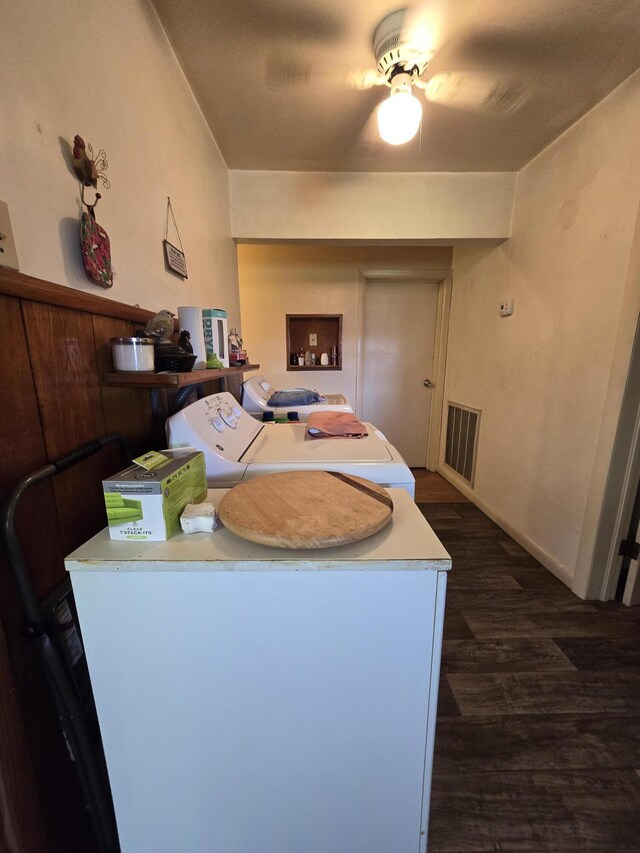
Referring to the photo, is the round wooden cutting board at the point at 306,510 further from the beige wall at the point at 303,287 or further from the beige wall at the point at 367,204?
the beige wall at the point at 303,287

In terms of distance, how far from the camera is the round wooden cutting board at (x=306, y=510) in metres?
0.60

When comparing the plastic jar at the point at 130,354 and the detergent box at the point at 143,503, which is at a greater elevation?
the plastic jar at the point at 130,354

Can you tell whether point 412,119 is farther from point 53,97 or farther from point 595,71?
point 53,97

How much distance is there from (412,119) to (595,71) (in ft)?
2.84

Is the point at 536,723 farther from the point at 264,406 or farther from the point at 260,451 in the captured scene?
the point at 264,406

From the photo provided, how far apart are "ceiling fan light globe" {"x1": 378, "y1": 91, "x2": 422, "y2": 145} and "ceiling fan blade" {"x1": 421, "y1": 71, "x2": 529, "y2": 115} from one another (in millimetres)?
283

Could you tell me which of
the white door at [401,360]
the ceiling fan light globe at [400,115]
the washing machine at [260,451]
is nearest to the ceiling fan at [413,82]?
the ceiling fan light globe at [400,115]

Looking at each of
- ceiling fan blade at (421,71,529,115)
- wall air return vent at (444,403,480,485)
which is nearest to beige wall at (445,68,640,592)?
wall air return vent at (444,403,480,485)

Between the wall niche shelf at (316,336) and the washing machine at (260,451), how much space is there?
2060 mm

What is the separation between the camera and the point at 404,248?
3.11 meters

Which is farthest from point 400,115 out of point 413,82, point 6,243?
point 6,243

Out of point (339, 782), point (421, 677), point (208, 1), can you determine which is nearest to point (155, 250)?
point (208, 1)

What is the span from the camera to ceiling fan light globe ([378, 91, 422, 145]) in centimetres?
126

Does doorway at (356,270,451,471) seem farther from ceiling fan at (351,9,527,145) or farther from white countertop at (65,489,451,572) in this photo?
white countertop at (65,489,451,572)
